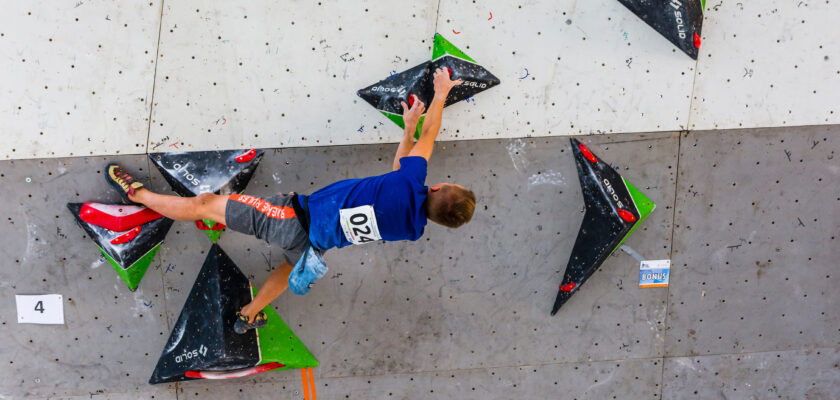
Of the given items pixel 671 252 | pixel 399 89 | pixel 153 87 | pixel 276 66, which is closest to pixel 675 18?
pixel 671 252

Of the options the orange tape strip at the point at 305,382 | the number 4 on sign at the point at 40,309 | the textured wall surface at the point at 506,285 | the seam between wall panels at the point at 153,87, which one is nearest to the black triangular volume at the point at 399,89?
the textured wall surface at the point at 506,285

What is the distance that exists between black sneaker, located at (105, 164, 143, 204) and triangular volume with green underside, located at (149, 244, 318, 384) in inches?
17.4

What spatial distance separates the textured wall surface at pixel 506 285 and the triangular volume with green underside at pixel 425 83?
22cm

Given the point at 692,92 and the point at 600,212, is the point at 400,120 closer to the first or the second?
the point at 600,212

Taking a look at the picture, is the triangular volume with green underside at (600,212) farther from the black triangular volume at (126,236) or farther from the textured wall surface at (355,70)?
the black triangular volume at (126,236)

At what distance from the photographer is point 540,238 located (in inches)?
102

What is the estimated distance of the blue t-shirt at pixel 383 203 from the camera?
1855 millimetres

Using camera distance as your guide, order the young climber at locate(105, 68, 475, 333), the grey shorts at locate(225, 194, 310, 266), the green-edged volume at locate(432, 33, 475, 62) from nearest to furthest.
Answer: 1. the young climber at locate(105, 68, 475, 333)
2. the grey shorts at locate(225, 194, 310, 266)
3. the green-edged volume at locate(432, 33, 475, 62)

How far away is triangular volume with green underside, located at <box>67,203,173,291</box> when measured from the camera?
2281 millimetres

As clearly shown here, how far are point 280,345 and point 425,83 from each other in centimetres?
149

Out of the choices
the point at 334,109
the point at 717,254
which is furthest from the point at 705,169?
the point at 334,109

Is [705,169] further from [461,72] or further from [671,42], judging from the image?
[461,72]

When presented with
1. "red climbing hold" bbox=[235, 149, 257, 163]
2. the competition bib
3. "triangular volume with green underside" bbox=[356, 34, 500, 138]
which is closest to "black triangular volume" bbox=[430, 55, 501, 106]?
"triangular volume with green underside" bbox=[356, 34, 500, 138]

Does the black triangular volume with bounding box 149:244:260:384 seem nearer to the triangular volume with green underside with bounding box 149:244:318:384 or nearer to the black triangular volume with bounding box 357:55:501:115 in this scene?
the triangular volume with green underside with bounding box 149:244:318:384
